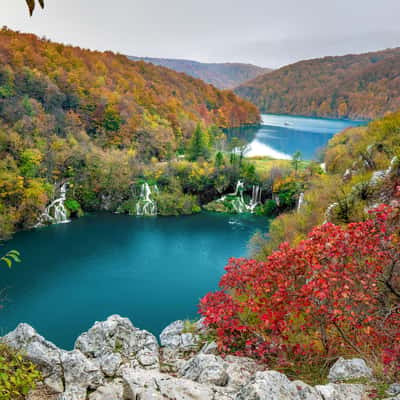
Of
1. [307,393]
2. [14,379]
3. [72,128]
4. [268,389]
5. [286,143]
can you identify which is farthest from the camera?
[286,143]

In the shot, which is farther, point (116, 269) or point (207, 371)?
point (116, 269)

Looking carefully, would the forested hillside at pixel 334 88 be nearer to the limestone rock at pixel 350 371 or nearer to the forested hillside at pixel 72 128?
the forested hillside at pixel 72 128

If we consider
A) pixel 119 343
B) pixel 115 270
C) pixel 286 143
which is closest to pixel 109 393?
pixel 119 343

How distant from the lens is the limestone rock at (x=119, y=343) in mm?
8797

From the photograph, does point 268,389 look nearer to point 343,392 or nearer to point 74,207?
point 343,392

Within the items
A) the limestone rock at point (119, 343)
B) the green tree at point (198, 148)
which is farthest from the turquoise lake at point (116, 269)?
the green tree at point (198, 148)

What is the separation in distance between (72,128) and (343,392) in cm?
4232

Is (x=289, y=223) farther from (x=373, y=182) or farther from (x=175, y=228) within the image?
(x=175, y=228)

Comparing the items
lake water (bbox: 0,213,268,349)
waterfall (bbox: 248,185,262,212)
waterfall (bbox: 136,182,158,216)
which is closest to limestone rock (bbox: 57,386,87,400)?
lake water (bbox: 0,213,268,349)

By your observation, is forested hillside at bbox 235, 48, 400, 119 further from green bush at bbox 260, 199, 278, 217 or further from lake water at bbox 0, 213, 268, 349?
lake water at bbox 0, 213, 268, 349

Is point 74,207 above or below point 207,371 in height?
below

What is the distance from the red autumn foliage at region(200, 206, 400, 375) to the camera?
521cm

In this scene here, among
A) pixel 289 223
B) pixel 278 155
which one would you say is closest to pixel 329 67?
pixel 278 155

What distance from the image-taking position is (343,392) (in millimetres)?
4355
